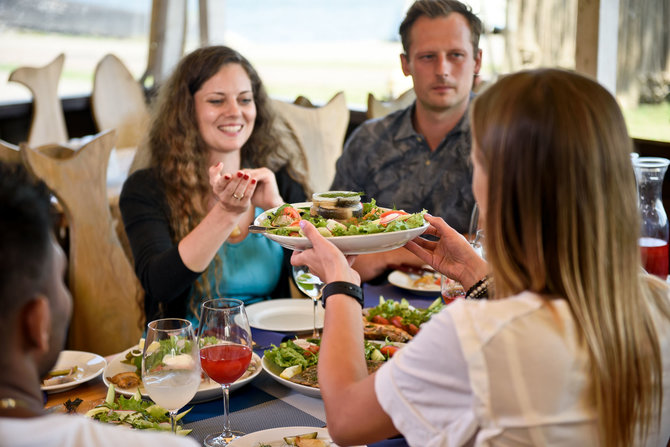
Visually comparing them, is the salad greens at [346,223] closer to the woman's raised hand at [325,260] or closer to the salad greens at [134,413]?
the woman's raised hand at [325,260]

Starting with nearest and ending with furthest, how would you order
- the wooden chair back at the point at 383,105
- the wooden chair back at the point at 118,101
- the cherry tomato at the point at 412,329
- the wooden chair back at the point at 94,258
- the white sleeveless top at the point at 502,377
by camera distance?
the white sleeveless top at the point at 502,377 < the cherry tomato at the point at 412,329 < the wooden chair back at the point at 94,258 < the wooden chair back at the point at 383,105 < the wooden chair back at the point at 118,101

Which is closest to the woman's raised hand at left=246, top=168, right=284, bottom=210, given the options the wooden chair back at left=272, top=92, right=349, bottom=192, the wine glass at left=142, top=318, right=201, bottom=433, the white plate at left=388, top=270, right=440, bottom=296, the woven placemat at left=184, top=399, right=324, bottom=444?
the white plate at left=388, top=270, right=440, bottom=296

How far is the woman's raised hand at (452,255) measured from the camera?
1.61m

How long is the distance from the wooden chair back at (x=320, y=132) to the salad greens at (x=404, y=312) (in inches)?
94.7

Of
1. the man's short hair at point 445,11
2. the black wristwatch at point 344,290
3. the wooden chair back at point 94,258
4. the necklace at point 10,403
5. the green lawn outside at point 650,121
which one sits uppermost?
the man's short hair at point 445,11

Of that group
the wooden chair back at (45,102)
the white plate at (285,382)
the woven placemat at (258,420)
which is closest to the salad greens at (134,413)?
the woven placemat at (258,420)

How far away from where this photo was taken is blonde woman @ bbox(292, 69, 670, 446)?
961mm

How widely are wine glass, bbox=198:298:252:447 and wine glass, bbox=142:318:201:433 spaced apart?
84 mm

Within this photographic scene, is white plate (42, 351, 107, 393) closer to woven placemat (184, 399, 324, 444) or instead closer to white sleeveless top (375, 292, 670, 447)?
woven placemat (184, 399, 324, 444)

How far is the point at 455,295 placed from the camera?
1.70 m

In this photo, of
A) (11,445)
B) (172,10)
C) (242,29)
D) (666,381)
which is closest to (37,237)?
(11,445)

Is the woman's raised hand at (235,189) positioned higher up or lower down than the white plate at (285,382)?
higher up

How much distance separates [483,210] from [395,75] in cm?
489

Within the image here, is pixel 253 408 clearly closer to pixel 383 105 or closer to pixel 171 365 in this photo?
pixel 171 365
